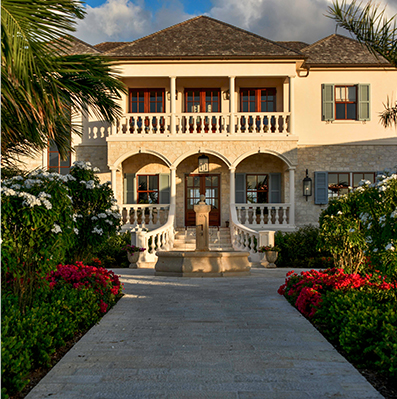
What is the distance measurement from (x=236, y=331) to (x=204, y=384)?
1731mm

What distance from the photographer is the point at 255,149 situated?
1722cm

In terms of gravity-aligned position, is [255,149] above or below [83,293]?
above

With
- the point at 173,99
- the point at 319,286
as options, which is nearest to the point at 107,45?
the point at 173,99

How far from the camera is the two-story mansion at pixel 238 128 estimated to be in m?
17.2

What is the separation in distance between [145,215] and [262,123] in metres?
6.04

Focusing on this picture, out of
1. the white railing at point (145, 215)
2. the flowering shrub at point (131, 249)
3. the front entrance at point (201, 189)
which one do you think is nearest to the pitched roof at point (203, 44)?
the front entrance at point (201, 189)

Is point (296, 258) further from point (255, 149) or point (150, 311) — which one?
point (150, 311)

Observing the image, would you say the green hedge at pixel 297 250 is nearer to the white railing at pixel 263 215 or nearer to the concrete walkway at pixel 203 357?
the white railing at pixel 263 215

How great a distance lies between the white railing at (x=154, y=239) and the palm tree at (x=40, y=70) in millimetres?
6158

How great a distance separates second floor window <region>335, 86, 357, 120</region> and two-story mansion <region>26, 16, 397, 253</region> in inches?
1.7

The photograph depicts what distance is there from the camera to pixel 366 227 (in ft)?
19.6

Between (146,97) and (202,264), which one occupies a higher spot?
(146,97)

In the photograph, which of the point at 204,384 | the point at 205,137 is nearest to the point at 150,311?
the point at 204,384

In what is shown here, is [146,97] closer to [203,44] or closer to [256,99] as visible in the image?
[203,44]
